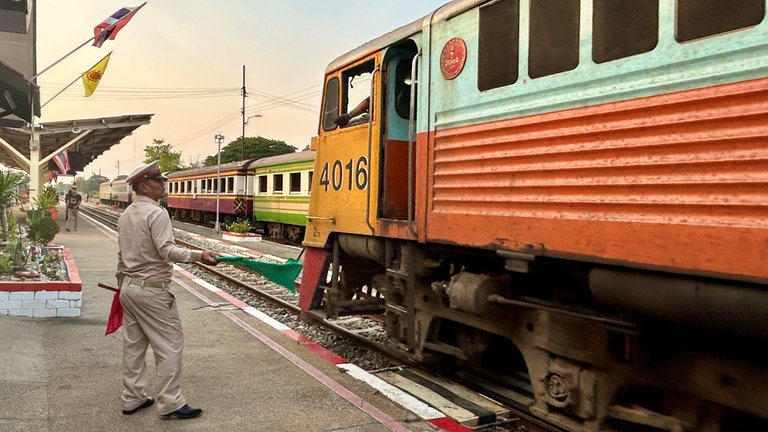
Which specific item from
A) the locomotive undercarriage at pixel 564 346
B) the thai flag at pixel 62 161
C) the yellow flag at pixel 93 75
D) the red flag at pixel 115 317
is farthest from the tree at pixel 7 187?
the thai flag at pixel 62 161

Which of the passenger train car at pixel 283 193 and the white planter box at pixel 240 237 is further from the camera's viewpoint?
the white planter box at pixel 240 237

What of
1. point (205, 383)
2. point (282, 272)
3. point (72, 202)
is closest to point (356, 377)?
point (205, 383)

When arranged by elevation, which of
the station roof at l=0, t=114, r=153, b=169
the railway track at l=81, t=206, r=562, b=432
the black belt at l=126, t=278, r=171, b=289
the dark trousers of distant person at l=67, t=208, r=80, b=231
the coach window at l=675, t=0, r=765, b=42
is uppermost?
the station roof at l=0, t=114, r=153, b=169

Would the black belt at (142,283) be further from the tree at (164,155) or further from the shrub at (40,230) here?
the tree at (164,155)

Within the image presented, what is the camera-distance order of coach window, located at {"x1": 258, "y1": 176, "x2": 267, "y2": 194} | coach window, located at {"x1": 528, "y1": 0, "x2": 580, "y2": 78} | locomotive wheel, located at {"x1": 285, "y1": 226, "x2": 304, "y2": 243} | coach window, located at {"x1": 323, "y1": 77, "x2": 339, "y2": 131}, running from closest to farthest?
coach window, located at {"x1": 528, "y1": 0, "x2": 580, "y2": 78} < coach window, located at {"x1": 323, "y1": 77, "x2": 339, "y2": 131} < locomotive wheel, located at {"x1": 285, "y1": 226, "x2": 304, "y2": 243} < coach window, located at {"x1": 258, "y1": 176, "x2": 267, "y2": 194}

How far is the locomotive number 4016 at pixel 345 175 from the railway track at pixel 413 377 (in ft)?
4.73

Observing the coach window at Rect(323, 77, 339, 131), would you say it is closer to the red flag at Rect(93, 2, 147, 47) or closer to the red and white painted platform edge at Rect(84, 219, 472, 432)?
the red and white painted platform edge at Rect(84, 219, 472, 432)

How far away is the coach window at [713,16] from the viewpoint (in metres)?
2.65

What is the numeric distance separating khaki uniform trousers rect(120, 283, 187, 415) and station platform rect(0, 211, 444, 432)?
0.15 m

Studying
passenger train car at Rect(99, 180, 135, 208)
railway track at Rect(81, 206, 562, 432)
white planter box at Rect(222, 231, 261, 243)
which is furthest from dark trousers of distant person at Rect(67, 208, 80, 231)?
passenger train car at Rect(99, 180, 135, 208)

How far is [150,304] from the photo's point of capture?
4098mm

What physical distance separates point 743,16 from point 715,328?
1466mm

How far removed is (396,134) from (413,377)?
225 cm

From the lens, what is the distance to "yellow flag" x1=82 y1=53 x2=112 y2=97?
19344 mm
